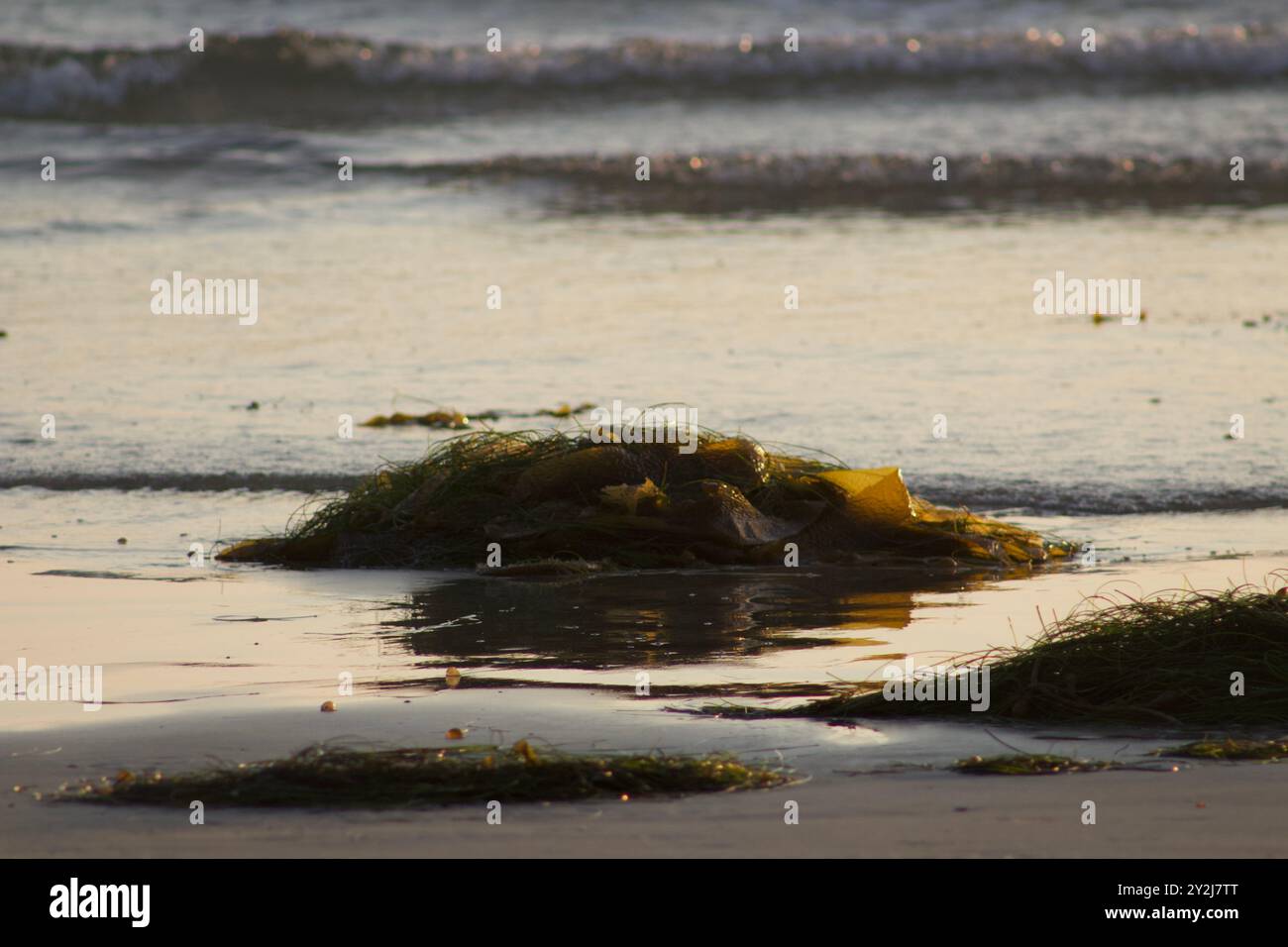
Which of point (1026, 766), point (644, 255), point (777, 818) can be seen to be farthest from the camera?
point (644, 255)

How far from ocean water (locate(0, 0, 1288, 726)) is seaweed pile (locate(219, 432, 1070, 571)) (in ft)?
1.52

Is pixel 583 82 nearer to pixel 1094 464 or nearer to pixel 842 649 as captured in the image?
pixel 1094 464

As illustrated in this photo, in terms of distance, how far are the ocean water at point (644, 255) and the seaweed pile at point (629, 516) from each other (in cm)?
46

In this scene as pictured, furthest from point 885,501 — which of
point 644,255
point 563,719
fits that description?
point 644,255

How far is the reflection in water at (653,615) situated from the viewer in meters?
6.05

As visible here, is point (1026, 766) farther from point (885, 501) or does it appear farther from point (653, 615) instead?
point (885, 501)

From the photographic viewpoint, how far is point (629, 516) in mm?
7559

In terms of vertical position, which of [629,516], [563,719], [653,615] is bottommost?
[563,719]

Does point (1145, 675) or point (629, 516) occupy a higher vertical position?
point (629, 516)

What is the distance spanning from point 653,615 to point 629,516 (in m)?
0.98

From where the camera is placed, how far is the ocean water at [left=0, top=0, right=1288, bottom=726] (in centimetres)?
899
